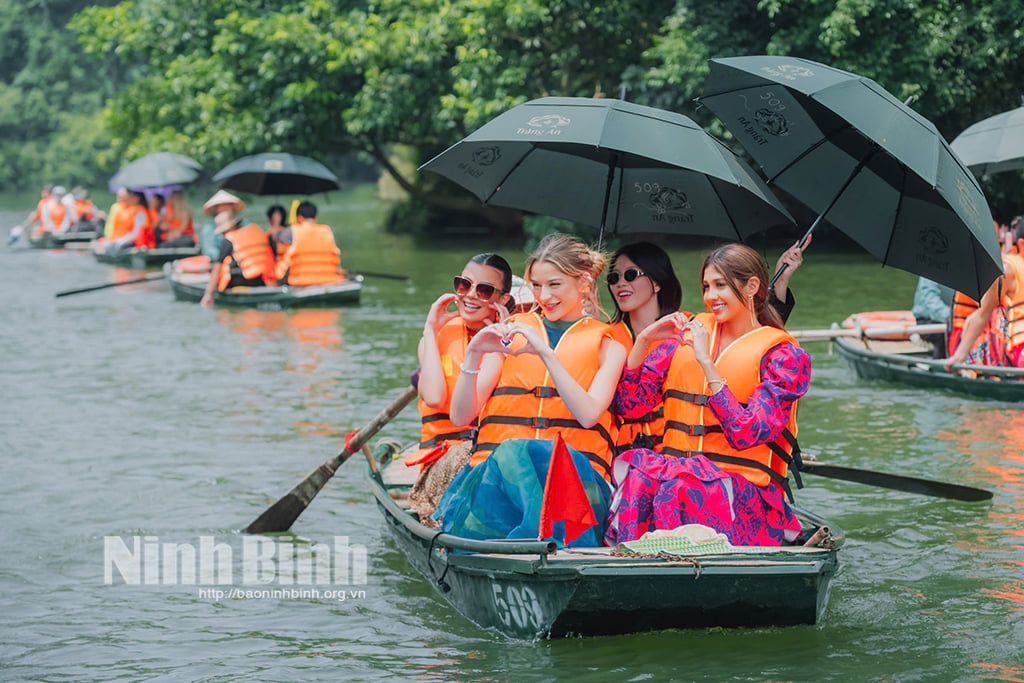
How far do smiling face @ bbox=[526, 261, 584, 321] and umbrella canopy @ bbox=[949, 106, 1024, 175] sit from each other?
532 centimetres

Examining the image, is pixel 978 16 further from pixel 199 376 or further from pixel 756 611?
pixel 756 611

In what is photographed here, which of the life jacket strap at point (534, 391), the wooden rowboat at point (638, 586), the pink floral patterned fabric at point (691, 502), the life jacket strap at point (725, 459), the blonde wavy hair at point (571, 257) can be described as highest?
the blonde wavy hair at point (571, 257)

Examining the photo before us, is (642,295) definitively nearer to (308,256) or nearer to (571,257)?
(571,257)

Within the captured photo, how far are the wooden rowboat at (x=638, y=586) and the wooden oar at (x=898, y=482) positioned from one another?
1.37 meters

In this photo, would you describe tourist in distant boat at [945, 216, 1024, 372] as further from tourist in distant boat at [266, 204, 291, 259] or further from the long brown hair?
tourist in distant boat at [266, 204, 291, 259]

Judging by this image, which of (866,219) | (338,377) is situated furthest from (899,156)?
(338,377)

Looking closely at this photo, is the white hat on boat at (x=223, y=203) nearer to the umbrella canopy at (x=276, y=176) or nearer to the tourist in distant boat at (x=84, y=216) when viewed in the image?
the umbrella canopy at (x=276, y=176)

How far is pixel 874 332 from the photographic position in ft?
37.0

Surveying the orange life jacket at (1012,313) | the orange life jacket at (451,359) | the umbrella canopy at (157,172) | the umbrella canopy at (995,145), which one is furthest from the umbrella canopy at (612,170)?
the umbrella canopy at (157,172)

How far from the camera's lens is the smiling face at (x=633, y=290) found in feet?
18.6

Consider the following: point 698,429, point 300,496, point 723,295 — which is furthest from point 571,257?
point 300,496

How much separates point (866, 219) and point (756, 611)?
1746mm

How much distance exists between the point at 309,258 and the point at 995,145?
8412 millimetres

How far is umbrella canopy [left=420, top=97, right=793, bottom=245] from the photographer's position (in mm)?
5660
